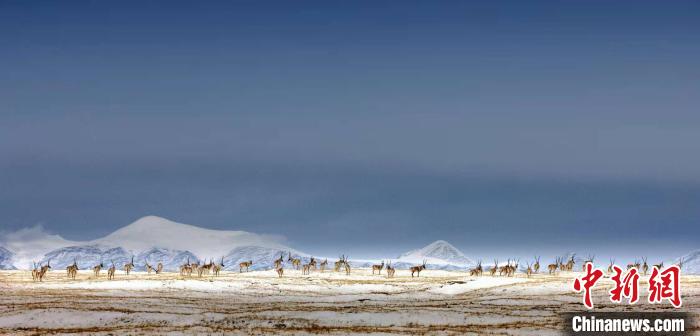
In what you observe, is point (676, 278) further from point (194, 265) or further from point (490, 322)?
point (194, 265)

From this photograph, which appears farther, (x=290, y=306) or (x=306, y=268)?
(x=306, y=268)

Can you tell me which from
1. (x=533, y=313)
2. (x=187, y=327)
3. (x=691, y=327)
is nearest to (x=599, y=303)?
(x=533, y=313)

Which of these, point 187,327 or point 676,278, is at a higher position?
point 676,278

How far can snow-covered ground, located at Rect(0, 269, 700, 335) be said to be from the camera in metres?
48.7

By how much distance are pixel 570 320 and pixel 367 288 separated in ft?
124

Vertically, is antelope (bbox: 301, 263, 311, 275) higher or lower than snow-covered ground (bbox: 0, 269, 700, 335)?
higher

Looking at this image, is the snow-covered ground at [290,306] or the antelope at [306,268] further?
the antelope at [306,268]

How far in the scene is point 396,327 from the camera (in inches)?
1954

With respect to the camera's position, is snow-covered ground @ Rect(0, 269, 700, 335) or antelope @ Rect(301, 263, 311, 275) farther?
antelope @ Rect(301, 263, 311, 275)

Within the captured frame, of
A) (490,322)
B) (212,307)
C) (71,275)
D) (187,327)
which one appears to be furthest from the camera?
(71,275)

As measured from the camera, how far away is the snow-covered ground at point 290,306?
4869 cm

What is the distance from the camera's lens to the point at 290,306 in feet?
205

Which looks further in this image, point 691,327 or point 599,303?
point 599,303

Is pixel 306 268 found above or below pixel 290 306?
above
